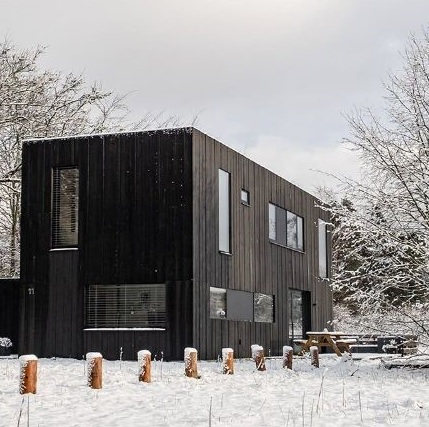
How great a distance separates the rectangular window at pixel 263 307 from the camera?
25625mm

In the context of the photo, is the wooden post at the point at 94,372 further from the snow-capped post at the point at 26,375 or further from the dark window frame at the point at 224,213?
the dark window frame at the point at 224,213

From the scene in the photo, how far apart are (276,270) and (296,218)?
3.32 m

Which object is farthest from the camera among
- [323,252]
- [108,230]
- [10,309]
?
[323,252]

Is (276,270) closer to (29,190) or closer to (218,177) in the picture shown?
(218,177)

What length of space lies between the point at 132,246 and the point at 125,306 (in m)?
1.70

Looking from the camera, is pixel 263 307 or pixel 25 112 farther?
pixel 25 112

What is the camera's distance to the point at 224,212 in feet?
77.6

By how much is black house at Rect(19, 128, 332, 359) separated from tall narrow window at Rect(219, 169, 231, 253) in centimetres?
3

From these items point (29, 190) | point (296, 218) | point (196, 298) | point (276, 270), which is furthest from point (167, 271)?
point (296, 218)

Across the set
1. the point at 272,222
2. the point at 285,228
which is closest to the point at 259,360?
the point at 272,222

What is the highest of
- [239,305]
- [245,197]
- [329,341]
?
[245,197]

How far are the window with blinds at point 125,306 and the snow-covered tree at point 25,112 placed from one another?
11086 mm

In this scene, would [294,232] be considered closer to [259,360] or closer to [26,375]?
[259,360]

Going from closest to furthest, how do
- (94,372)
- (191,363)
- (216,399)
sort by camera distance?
(216,399)
(94,372)
(191,363)
